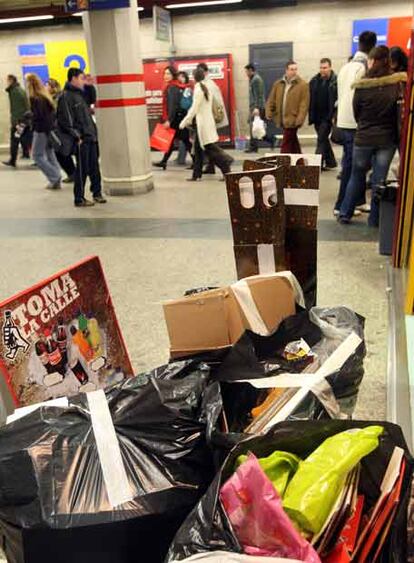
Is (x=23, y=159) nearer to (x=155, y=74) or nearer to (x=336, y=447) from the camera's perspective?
(x=155, y=74)

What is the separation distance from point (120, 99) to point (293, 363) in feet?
19.0

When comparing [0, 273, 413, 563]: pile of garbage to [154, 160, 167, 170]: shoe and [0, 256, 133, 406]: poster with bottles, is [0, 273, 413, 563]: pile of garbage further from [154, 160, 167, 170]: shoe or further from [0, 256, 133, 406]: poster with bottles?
[154, 160, 167, 170]: shoe

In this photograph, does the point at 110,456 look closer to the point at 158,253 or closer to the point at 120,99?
the point at 158,253

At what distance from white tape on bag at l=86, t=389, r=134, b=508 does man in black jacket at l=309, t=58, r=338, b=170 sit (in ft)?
22.0

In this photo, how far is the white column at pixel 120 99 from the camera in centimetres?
642

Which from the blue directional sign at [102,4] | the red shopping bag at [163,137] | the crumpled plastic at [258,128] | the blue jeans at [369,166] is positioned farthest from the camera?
the crumpled plastic at [258,128]

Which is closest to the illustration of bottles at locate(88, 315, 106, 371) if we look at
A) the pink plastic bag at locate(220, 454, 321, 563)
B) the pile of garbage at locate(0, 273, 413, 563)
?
the pile of garbage at locate(0, 273, 413, 563)

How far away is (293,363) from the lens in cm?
160

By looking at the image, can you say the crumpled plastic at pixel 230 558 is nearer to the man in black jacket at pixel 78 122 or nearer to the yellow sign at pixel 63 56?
the man in black jacket at pixel 78 122

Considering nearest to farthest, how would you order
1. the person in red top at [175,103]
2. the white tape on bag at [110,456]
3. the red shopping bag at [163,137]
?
1. the white tape on bag at [110,456]
2. the person in red top at [175,103]
3. the red shopping bag at [163,137]

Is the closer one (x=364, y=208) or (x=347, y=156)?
(x=347, y=156)

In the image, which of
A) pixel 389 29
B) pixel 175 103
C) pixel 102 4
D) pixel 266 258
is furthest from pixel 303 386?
pixel 389 29

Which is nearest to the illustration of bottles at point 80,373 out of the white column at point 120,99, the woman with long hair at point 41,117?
the white column at point 120,99

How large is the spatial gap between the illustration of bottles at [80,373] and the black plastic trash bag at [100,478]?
48 cm
